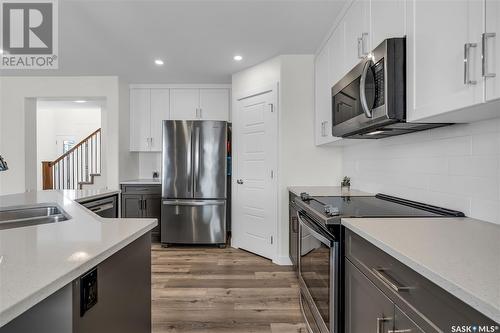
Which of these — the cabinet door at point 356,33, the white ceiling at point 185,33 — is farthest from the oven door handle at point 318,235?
the white ceiling at point 185,33

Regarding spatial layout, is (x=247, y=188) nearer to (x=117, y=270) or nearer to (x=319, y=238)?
(x=319, y=238)

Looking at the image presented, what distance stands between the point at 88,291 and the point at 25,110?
461 cm

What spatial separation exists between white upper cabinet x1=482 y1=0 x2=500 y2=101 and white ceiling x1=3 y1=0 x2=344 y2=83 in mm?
1559

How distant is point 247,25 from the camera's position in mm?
2654

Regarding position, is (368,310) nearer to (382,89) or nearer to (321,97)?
(382,89)

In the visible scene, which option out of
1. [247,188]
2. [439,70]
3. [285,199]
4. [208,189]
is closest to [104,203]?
[208,189]

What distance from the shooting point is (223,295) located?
253 cm

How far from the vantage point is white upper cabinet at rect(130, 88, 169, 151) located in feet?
15.2

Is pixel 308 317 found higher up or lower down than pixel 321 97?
lower down

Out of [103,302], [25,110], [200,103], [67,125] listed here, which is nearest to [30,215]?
[103,302]

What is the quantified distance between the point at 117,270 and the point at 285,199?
240cm

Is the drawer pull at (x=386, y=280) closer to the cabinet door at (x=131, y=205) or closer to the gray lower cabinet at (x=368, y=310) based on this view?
the gray lower cabinet at (x=368, y=310)

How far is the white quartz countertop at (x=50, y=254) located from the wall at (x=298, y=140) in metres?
2.16

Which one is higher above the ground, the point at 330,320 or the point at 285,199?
the point at 285,199
